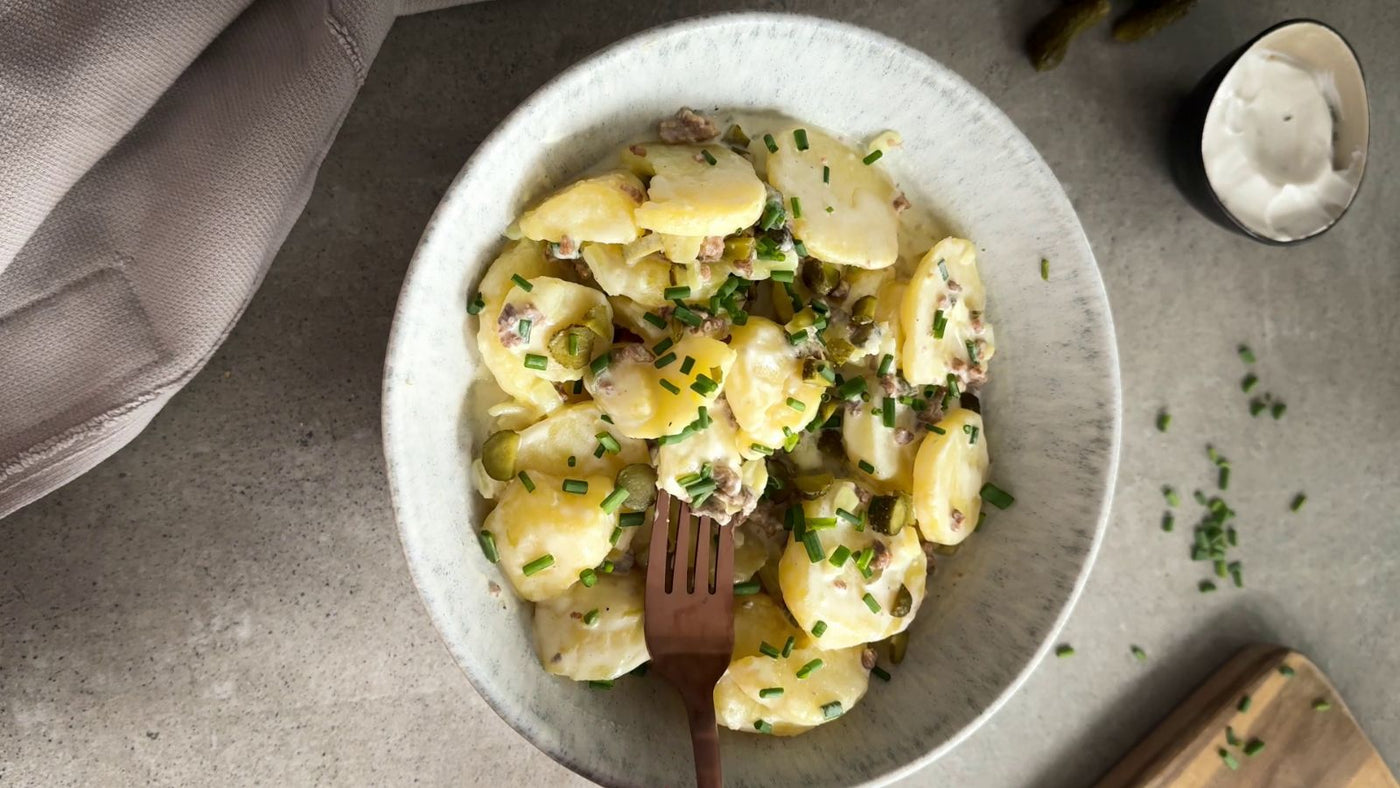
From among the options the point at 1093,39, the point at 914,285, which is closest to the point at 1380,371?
the point at 1093,39

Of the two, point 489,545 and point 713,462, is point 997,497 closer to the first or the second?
point 713,462

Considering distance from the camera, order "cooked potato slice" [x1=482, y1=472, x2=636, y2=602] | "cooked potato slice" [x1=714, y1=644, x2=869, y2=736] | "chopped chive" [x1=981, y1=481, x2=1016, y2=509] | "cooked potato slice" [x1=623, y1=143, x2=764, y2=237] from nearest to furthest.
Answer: "cooked potato slice" [x1=623, y1=143, x2=764, y2=237] < "cooked potato slice" [x1=482, y1=472, x2=636, y2=602] < "cooked potato slice" [x1=714, y1=644, x2=869, y2=736] < "chopped chive" [x1=981, y1=481, x2=1016, y2=509]

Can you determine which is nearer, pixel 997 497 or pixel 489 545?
pixel 489 545

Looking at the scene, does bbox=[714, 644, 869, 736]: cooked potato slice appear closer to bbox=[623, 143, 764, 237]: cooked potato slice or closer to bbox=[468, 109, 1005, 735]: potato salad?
bbox=[468, 109, 1005, 735]: potato salad

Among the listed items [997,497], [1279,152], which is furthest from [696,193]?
[1279,152]

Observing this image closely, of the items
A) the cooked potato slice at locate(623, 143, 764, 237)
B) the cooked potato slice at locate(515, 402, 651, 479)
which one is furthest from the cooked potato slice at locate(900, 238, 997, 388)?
the cooked potato slice at locate(515, 402, 651, 479)
